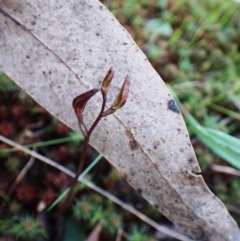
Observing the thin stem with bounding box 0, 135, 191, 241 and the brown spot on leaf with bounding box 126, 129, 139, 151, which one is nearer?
the brown spot on leaf with bounding box 126, 129, 139, 151

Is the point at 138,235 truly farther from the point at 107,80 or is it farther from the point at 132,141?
the point at 107,80

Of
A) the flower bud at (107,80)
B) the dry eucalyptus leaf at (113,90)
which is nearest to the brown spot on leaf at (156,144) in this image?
the dry eucalyptus leaf at (113,90)

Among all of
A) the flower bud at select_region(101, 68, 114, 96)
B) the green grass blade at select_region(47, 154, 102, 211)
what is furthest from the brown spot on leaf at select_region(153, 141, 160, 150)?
the green grass blade at select_region(47, 154, 102, 211)

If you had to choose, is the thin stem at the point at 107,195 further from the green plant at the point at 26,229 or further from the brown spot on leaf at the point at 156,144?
the brown spot on leaf at the point at 156,144

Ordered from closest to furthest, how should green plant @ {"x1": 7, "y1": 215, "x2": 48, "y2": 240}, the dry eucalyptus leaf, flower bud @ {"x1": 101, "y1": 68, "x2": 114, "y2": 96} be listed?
1. flower bud @ {"x1": 101, "y1": 68, "x2": 114, "y2": 96}
2. the dry eucalyptus leaf
3. green plant @ {"x1": 7, "y1": 215, "x2": 48, "y2": 240}

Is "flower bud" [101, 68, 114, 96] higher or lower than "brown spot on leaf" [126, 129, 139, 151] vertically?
higher

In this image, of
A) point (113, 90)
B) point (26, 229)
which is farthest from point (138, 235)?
point (113, 90)

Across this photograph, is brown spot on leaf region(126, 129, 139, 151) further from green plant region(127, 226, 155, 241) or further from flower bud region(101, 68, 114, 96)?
green plant region(127, 226, 155, 241)

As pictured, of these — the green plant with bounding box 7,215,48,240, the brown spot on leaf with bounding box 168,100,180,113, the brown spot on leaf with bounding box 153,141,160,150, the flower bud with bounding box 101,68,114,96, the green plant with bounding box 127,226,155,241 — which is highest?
the flower bud with bounding box 101,68,114,96
